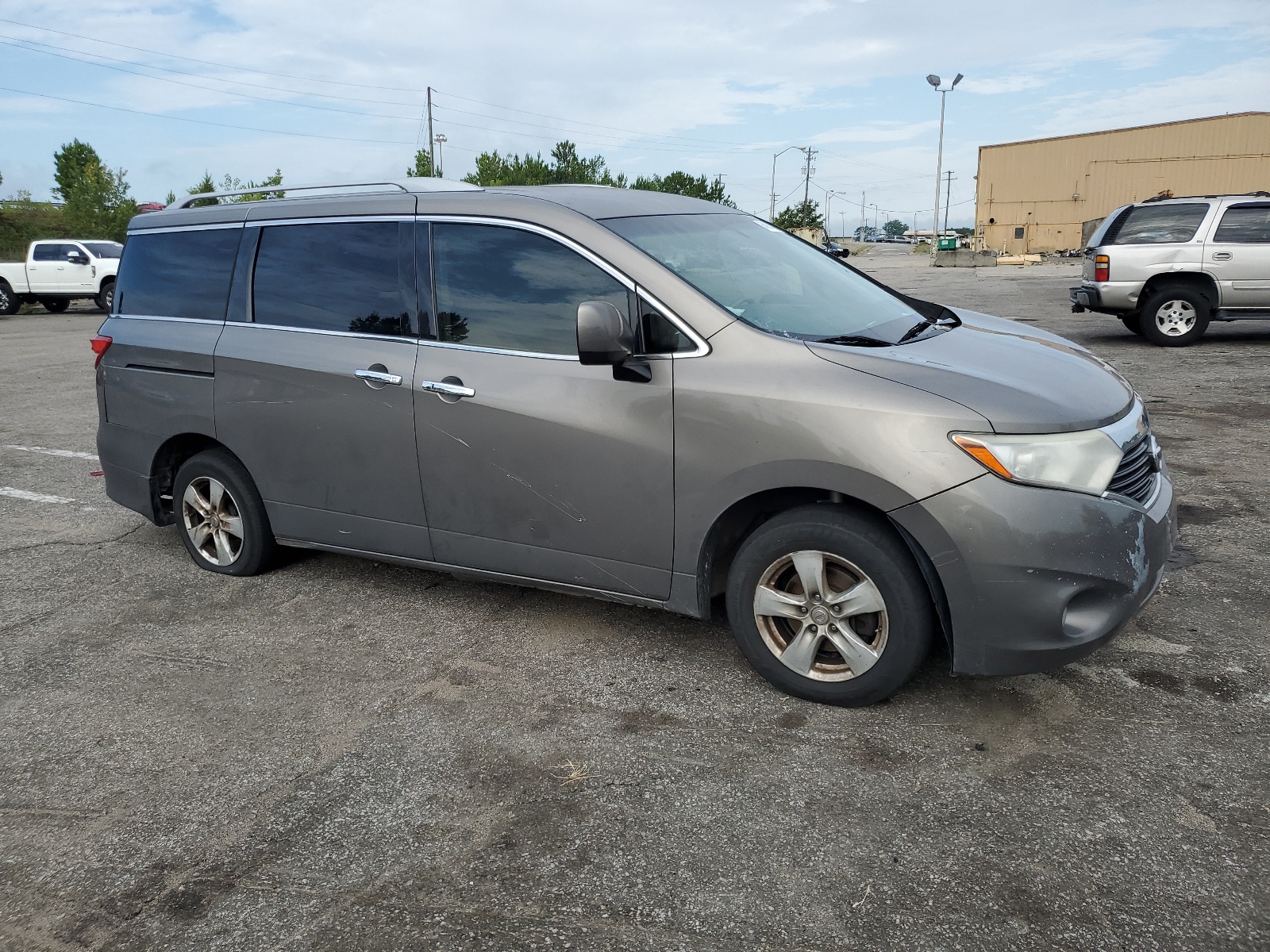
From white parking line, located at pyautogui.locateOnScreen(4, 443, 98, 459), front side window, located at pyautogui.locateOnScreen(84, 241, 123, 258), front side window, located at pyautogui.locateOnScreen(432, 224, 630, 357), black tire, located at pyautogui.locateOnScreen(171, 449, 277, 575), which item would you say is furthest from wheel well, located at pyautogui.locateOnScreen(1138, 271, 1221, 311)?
front side window, located at pyautogui.locateOnScreen(84, 241, 123, 258)

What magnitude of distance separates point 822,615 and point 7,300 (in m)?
28.2

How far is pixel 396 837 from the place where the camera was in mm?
2926

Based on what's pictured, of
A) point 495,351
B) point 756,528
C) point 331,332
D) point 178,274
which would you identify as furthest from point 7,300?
point 756,528

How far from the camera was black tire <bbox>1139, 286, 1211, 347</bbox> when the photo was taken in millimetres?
13008

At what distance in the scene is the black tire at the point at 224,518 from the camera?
4.97m

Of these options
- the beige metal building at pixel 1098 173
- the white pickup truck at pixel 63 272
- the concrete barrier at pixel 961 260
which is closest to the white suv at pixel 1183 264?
the white pickup truck at pixel 63 272

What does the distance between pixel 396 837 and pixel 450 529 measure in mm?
1551

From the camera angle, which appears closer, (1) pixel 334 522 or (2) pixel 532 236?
(2) pixel 532 236

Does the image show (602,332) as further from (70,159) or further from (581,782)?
(70,159)

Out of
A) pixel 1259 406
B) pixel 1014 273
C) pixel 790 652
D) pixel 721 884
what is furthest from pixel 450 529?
pixel 1014 273

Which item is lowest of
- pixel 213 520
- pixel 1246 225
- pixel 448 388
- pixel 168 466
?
pixel 213 520

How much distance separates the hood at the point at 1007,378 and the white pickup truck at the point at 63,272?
83.3ft

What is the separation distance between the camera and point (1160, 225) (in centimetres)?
1294

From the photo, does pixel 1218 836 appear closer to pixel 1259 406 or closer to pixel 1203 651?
pixel 1203 651
